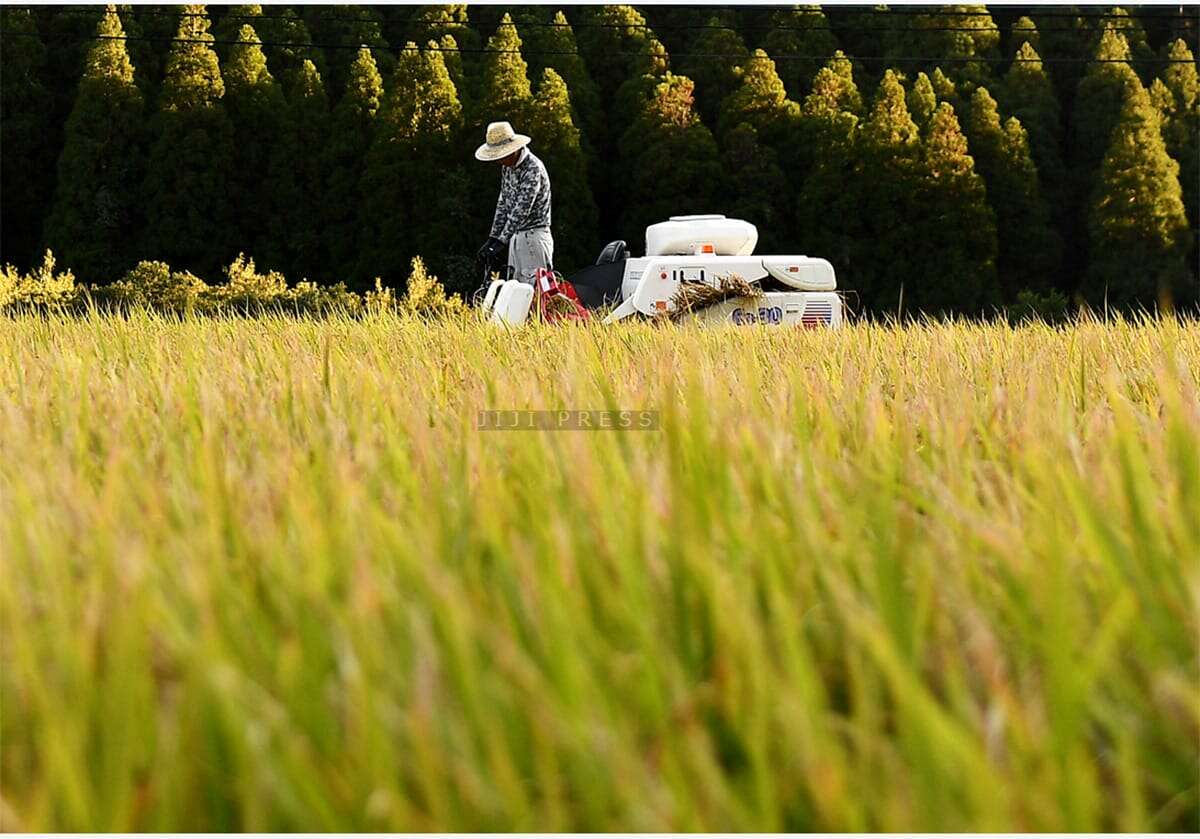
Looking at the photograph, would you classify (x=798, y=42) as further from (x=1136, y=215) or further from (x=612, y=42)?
(x=1136, y=215)

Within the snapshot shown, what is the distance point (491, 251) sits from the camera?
7488 millimetres

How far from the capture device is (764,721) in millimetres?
735

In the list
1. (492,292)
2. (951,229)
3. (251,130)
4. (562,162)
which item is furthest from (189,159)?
(492,292)

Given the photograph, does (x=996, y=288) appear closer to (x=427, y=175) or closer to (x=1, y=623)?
(x=427, y=175)

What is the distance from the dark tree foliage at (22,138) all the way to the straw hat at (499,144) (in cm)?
1213

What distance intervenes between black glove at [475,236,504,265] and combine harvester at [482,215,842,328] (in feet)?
0.70

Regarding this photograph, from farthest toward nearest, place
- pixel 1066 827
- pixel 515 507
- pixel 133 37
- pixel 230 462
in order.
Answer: pixel 133 37, pixel 230 462, pixel 515 507, pixel 1066 827

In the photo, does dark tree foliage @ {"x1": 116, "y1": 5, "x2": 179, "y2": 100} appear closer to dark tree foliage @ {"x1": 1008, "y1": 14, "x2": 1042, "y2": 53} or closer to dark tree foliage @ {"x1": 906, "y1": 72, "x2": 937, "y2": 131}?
dark tree foliage @ {"x1": 906, "y1": 72, "x2": 937, "y2": 131}

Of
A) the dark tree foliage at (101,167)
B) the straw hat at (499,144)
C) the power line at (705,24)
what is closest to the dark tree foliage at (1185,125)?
the power line at (705,24)

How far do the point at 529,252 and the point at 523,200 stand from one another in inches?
14.7

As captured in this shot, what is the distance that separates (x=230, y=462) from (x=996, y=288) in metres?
16.5

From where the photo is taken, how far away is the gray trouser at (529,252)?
25.6 feet

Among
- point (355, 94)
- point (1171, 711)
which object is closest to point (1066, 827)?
point (1171, 711)

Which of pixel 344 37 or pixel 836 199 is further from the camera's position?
pixel 344 37
